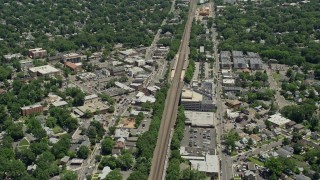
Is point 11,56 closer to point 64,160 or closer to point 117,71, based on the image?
point 117,71

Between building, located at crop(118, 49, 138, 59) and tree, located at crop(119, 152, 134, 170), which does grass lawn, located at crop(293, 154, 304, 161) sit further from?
building, located at crop(118, 49, 138, 59)

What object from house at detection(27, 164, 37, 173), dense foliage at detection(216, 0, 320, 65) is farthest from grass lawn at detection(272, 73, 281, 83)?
house at detection(27, 164, 37, 173)

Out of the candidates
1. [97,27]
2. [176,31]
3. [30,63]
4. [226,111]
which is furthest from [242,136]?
[97,27]

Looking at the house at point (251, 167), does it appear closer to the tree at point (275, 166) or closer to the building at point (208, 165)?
the tree at point (275, 166)

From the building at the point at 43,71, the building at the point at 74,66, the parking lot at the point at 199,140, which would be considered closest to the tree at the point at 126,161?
the parking lot at the point at 199,140

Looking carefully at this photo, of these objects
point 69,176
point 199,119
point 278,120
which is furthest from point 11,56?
point 278,120

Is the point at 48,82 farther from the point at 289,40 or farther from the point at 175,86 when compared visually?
the point at 289,40
